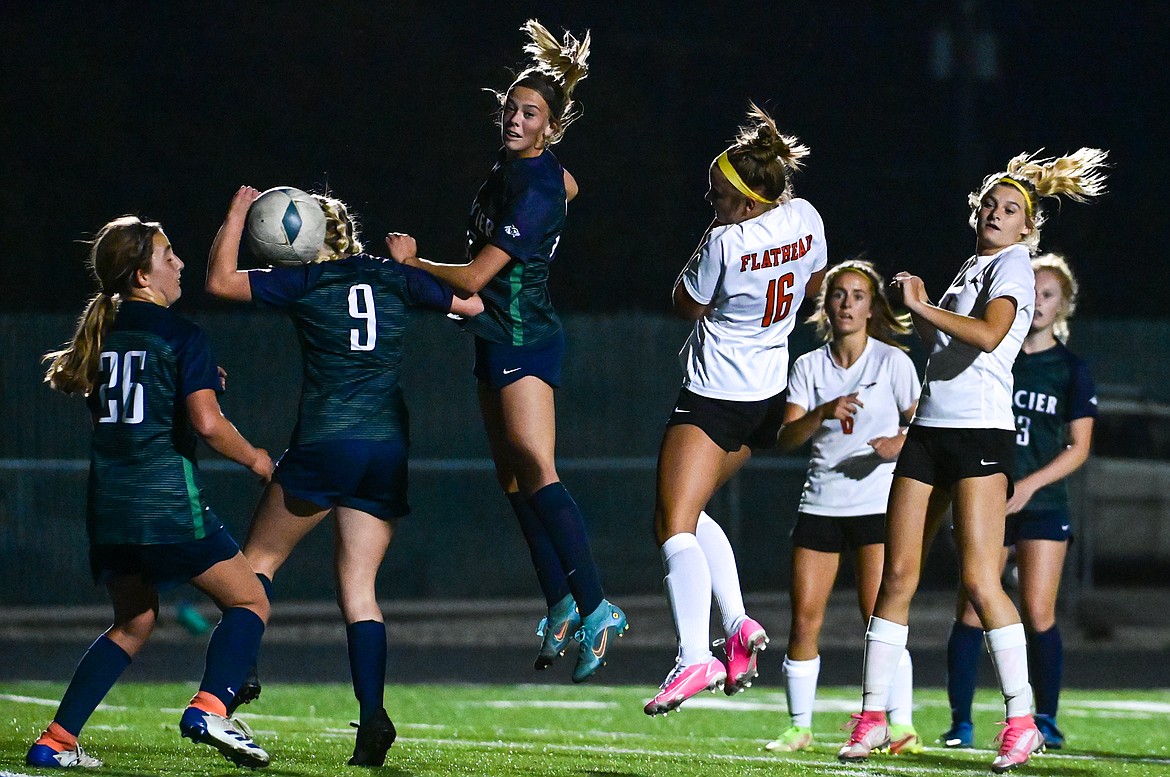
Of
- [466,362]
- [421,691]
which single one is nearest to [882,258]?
[466,362]

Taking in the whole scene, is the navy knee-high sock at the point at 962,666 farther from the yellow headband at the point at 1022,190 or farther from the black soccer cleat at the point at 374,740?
the black soccer cleat at the point at 374,740

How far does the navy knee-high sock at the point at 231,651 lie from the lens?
242 inches

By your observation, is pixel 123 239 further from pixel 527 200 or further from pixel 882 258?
pixel 882 258

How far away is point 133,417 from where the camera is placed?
20.0 ft

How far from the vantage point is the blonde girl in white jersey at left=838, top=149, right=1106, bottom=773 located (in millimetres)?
6766

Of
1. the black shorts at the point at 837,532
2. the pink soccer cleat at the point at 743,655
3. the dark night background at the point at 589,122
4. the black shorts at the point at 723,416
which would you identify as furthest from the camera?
the dark night background at the point at 589,122

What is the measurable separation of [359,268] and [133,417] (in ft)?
3.24

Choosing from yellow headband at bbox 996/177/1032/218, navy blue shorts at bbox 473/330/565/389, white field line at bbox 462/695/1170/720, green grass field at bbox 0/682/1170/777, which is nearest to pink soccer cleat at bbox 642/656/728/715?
green grass field at bbox 0/682/1170/777

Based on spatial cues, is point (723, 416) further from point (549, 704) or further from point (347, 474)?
point (549, 704)

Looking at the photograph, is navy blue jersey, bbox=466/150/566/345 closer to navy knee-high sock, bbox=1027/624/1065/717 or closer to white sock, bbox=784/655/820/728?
white sock, bbox=784/655/820/728

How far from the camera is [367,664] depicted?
6.49 m

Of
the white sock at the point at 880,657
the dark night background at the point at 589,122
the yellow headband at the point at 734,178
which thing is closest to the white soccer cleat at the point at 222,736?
the white sock at the point at 880,657

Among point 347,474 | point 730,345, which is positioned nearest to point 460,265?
point 347,474

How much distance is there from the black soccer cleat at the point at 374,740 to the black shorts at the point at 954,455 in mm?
2241
